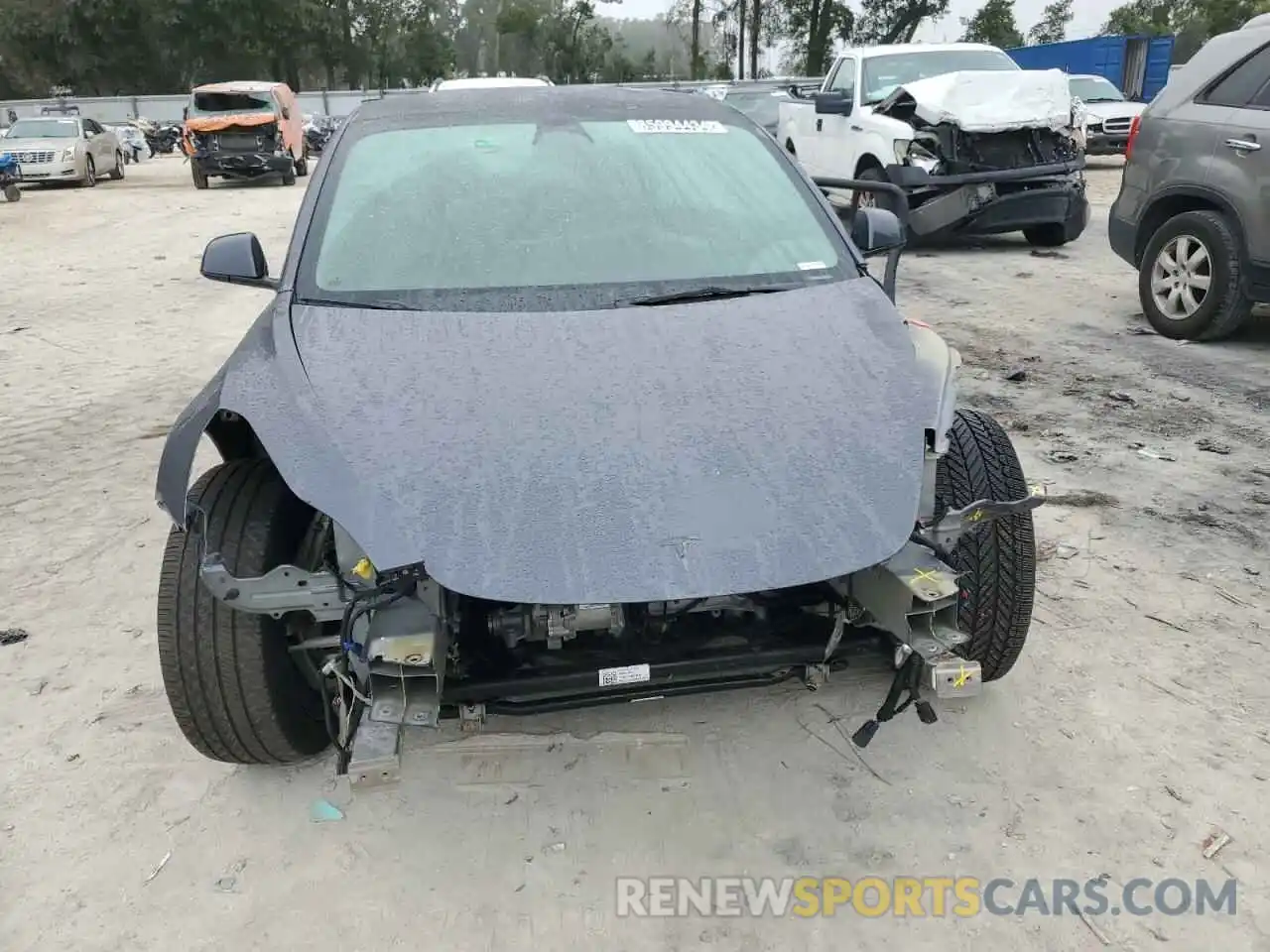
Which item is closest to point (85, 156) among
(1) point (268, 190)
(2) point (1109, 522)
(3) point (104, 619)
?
(1) point (268, 190)

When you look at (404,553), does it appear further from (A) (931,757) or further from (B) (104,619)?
(B) (104,619)

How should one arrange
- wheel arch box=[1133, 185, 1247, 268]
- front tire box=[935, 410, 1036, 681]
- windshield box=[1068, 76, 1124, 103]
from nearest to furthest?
front tire box=[935, 410, 1036, 681] → wheel arch box=[1133, 185, 1247, 268] → windshield box=[1068, 76, 1124, 103]

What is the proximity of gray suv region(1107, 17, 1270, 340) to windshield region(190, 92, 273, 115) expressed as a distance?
742 inches

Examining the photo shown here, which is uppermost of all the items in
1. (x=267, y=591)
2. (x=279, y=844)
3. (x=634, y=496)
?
(x=634, y=496)

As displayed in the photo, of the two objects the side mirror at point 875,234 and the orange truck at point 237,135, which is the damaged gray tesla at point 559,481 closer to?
the side mirror at point 875,234

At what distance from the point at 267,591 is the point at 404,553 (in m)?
0.35

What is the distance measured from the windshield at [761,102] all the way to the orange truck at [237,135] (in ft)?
32.4

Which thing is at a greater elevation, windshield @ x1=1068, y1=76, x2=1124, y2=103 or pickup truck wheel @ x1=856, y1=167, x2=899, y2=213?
windshield @ x1=1068, y1=76, x2=1124, y2=103

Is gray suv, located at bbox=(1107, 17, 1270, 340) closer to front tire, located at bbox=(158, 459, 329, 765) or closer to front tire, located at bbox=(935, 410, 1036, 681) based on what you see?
front tire, located at bbox=(935, 410, 1036, 681)

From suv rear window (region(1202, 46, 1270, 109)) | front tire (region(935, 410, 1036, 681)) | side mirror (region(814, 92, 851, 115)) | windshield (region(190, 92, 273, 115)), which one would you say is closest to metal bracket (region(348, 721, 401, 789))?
front tire (region(935, 410, 1036, 681))

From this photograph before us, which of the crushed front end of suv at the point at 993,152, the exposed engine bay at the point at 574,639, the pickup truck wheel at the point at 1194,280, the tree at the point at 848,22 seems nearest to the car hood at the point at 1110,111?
the crushed front end of suv at the point at 993,152

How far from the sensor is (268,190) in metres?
20.2

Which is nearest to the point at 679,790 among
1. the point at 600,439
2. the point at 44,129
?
the point at 600,439

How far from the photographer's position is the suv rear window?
6.08 metres
